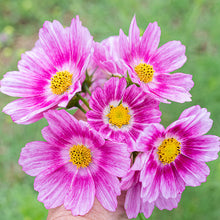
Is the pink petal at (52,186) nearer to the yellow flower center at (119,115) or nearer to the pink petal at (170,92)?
the yellow flower center at (119,115)

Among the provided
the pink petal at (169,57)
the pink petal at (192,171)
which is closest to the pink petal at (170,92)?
the pink petal at (169,57)

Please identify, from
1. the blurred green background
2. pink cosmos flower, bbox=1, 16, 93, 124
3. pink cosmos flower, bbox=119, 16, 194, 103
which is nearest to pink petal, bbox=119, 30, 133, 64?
pink cosmos flower, bbox=119, 16, 194, 103

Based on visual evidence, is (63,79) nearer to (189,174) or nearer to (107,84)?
(107,84)

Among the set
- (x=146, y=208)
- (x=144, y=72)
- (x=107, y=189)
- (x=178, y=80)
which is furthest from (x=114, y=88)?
(x=146, y=208)

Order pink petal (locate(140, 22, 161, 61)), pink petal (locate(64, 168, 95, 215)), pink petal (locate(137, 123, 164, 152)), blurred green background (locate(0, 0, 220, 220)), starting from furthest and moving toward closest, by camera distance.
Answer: blurred green background (locate(0, 0, 220, 220)), pink petal (locate(140, 22, 161, 61)), pink petal (locate(64, 168, 95, 215)), pink petal (locate(137, 123, 164, 152))

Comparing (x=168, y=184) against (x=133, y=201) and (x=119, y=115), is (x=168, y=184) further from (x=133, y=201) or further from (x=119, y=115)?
(x=119, y=115)

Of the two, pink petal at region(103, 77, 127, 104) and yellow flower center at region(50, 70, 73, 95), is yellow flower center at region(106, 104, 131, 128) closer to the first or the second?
pink petal at region(103, 77, 127, 104)
